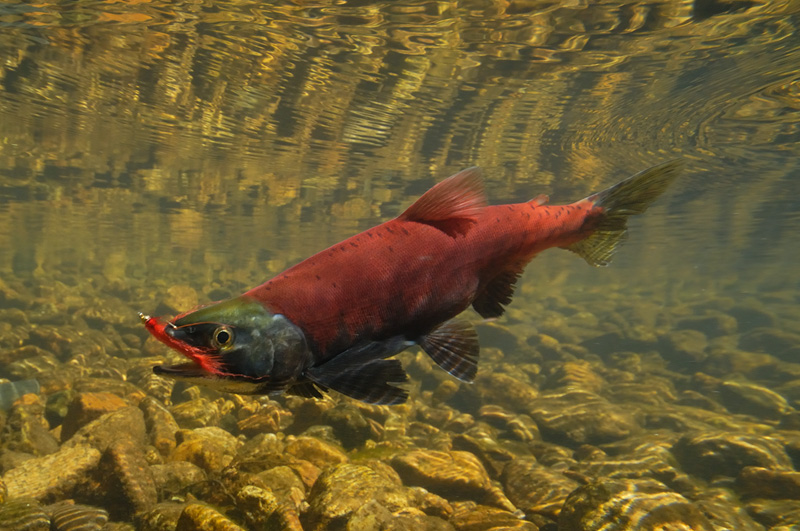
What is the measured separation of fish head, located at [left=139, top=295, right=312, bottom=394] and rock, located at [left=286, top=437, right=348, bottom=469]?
4426 mm

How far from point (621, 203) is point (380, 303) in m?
1.63

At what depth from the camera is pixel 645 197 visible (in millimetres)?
2393

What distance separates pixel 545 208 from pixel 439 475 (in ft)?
15.3

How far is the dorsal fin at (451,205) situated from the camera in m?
1.94

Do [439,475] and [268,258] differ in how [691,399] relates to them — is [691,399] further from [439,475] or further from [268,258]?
[268,258]

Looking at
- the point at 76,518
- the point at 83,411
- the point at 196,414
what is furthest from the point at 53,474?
the point at 196,414

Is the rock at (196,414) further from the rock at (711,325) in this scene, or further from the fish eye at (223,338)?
the rock at (711,325)

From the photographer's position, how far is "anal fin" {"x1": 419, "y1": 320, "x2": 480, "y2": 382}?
6.27 feet

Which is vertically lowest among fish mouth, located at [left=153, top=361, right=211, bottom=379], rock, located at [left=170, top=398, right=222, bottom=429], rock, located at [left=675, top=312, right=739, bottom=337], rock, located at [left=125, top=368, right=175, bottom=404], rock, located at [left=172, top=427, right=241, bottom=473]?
rock, located at [left=675, top=312, right=739, bottom=337]

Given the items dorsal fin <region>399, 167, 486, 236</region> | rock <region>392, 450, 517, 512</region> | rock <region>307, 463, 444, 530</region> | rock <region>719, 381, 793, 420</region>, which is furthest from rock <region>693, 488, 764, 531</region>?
rock <region>719, 381, 793, 420</region>

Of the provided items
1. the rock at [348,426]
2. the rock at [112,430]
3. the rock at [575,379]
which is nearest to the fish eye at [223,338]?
the rock at [112,430]

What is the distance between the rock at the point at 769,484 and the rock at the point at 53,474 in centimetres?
941

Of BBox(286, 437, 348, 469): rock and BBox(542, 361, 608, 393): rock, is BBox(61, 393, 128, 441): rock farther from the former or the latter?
BBox(542, 361, 608, 393): rock

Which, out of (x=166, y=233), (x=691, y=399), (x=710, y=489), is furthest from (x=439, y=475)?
(x=166, y=233)
